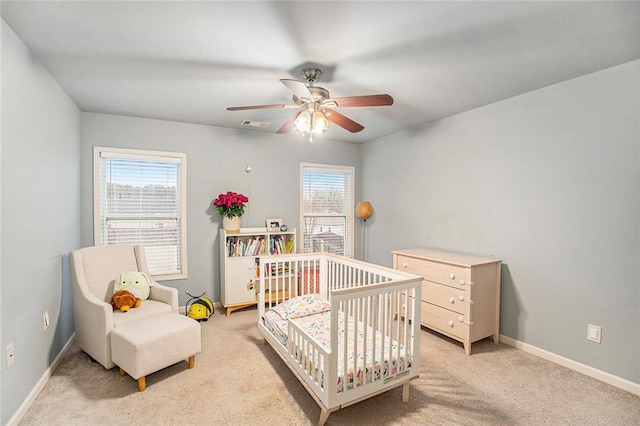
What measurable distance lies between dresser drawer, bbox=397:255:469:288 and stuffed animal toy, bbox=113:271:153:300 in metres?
2.69

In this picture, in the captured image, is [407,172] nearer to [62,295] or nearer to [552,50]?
[552,50]

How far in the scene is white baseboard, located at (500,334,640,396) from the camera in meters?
2.22

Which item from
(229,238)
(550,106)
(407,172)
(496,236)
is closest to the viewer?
(550,106)

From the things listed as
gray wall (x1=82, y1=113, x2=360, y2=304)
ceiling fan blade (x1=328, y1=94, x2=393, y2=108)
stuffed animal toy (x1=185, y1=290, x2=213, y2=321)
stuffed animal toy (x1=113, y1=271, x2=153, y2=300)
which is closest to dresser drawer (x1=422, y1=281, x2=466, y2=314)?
ceiling fan blade (x1=328, y1=94, x2=393, y2=108)

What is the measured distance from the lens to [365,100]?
86.2 inches

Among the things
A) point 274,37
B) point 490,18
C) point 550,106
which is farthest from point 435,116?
point 274,37

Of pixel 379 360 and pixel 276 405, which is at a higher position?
pixel 379 360

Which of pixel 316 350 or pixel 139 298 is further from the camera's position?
pixel 139 298

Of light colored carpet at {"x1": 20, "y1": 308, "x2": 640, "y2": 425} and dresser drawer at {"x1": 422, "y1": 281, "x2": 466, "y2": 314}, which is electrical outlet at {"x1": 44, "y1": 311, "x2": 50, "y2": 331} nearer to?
light colored carpet at {"x1": 20, "y1": 308, "x2": 640, "y2": 425}

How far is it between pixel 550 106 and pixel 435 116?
1115 millimetres

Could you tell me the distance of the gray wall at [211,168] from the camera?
11.4 ft

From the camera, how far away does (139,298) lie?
2.86 m

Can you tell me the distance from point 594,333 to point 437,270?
125 centimetres

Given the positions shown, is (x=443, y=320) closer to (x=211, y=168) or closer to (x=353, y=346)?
(x=353, y=346)
